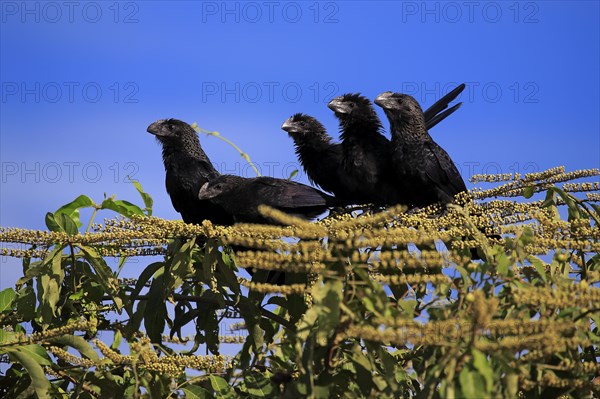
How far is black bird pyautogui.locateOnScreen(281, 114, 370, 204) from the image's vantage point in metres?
5.53

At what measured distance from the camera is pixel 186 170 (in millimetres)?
5746

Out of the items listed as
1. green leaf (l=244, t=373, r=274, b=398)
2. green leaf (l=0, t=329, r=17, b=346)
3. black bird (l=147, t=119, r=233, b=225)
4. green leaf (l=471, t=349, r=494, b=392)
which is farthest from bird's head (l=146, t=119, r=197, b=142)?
green leaf (l=471, t=349, r=494, b=392)

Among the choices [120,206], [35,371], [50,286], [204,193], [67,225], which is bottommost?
[35,371]

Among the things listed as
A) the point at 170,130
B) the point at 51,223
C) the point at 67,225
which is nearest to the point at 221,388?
the point at 67,225

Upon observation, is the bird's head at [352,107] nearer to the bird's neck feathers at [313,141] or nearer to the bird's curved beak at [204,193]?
the bird's neck feathers at [313,141]

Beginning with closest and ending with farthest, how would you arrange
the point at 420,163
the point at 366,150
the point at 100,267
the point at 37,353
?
the point at 37,353 → the point at 100,267 → the point at 420,163 → the point at 366,150

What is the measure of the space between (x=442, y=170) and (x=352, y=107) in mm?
1026

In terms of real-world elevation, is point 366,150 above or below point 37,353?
above

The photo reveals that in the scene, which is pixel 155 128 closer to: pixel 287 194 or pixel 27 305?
pixel 287 194

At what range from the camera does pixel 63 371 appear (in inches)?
160

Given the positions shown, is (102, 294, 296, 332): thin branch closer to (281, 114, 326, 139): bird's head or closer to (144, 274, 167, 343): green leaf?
(144, 274, 167, 343): green leaf

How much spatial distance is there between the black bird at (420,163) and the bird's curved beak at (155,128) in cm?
193

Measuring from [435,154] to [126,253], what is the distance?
1.96 meters

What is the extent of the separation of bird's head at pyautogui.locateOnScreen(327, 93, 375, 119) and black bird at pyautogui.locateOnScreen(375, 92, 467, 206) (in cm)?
42
